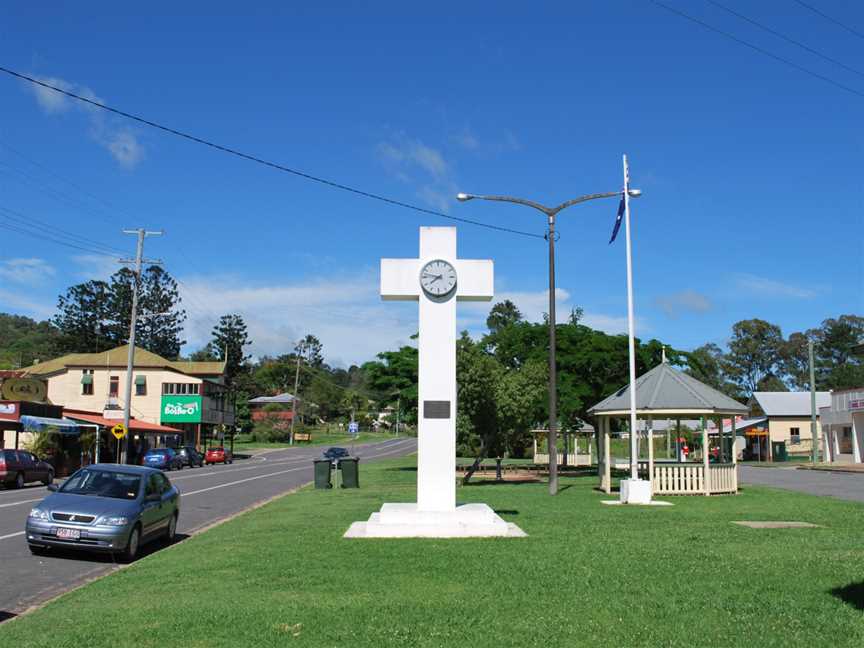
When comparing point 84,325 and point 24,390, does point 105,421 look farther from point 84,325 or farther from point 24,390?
point 84,325

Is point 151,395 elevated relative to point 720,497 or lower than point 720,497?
elevated

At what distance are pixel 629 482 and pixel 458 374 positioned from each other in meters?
8.77

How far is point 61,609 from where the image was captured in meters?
8.83

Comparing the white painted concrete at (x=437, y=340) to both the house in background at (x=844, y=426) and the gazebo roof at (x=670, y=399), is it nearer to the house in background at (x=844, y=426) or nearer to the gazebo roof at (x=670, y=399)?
the gazebo roof at (x=670, y=399)

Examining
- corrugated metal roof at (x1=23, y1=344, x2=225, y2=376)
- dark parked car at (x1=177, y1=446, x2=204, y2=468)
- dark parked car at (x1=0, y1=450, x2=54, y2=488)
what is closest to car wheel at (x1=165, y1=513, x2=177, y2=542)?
dark parked car at (x1=0, y1=450, x2=54, y2=488)

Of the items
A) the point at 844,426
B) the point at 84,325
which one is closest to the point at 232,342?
the point at 84,325

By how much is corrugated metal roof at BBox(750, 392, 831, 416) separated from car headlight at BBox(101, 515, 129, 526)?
2485 inches

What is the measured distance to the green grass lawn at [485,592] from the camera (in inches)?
276

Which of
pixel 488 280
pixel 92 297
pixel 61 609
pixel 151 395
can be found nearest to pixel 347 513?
pixel 488 280

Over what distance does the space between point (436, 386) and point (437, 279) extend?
77.6 inches

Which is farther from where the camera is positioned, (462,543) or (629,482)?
(629,482)

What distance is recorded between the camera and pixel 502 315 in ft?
400

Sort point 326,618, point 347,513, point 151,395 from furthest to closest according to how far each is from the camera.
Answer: point 151,395, point 347,513, point 326,618

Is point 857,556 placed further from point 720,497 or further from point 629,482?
point 720,497
